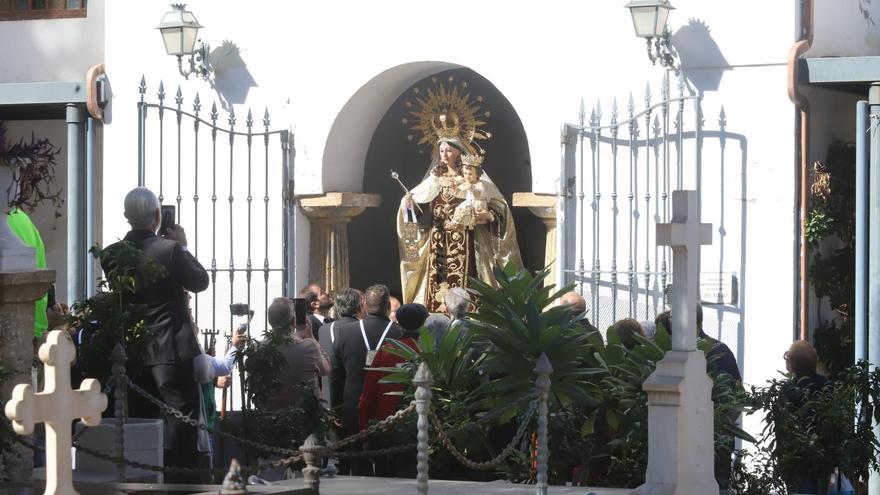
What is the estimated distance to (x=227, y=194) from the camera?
525 inches

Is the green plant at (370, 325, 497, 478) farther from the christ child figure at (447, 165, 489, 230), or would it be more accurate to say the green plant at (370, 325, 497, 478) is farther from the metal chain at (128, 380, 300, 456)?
the christ child figure at (447, 165, 489, 230)

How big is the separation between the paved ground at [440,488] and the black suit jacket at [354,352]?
3.33 feet

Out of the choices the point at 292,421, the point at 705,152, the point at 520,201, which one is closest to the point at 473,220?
the point at 520,201

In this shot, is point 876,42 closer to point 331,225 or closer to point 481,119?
point 481,119

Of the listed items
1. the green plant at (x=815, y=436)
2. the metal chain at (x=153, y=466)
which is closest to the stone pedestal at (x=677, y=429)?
the green plant at (x=815, y=436)

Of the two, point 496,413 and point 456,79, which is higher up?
point 456,79

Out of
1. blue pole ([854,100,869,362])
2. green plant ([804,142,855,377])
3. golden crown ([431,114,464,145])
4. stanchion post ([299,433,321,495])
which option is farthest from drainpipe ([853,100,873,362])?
stanchion post ([299,433,321,495])

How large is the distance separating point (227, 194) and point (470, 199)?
6.35ft

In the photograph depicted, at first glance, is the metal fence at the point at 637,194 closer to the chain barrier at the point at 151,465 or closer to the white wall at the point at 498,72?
the white wall at the point at 498,72

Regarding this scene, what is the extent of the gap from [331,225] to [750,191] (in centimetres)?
353

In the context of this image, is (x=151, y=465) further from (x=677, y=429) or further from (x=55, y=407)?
(x=677, y=429)

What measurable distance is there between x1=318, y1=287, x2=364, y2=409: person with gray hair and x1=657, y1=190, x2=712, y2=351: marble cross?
9.31 feet

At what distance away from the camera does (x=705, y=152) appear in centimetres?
1175

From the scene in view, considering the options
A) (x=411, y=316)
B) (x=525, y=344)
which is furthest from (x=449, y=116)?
(x=525, y=344)
